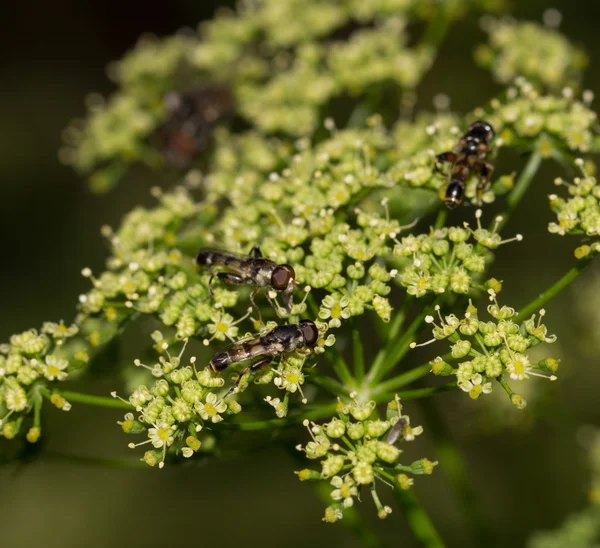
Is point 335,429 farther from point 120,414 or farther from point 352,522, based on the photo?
point 120,414

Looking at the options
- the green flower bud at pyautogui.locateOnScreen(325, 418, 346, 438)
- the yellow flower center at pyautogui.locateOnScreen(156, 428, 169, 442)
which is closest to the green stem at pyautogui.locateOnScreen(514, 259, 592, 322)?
the green flower bud at pyautogui.locateOnScreen(325, 418, 346, 438)

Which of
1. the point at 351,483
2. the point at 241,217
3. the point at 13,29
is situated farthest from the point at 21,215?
the point at 351,483

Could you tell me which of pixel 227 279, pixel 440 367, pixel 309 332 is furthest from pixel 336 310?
pixel 227 279

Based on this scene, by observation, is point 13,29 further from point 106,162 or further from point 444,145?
point 444,145

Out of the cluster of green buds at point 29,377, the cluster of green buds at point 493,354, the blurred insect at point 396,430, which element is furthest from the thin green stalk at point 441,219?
the cluster of green buds at point 29,377

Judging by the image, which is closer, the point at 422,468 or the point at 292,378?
the point at 422,468

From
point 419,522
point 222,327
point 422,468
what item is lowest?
point 419,522

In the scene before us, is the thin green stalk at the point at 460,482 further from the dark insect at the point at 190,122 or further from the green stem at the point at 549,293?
the dark insect at the point at 190,122
